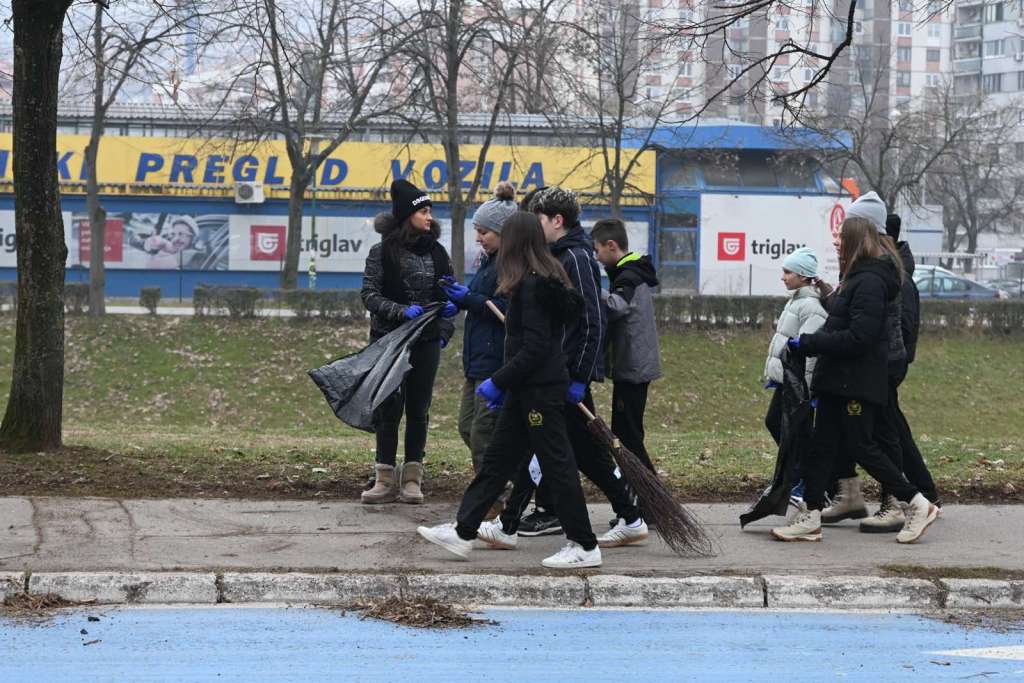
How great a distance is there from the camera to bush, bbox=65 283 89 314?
84.1 feet

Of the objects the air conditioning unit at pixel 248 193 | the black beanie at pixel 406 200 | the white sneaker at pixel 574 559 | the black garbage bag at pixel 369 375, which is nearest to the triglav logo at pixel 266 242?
the air conditioning unit at pixel 248 193

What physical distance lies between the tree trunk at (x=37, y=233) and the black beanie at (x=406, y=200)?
2784 millimetres

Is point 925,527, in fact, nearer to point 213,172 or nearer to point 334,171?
point 334,171

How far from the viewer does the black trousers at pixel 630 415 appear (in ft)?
25.3

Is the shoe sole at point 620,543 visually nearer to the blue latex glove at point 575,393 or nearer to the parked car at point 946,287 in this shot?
the blue latex glove at point 575,393

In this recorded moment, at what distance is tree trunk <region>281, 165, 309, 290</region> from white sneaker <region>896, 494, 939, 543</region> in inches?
901

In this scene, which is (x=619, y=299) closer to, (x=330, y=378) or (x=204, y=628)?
(x=330, y=378)

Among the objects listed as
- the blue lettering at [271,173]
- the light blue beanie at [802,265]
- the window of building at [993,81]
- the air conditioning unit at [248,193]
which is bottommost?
the light blue beanie at [802,265]

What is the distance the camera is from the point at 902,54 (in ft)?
387

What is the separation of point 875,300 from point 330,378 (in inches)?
125

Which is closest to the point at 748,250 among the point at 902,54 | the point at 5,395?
the point at 5,395

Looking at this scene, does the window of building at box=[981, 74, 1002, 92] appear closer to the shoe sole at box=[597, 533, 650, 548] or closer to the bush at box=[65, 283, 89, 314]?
the bush at box=[65, 283, 89, 314]

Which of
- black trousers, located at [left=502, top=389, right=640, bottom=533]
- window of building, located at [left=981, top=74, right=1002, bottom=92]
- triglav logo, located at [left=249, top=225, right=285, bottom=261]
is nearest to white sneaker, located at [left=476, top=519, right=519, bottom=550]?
black trousers, located at [left=502, top=389, right=640, bottom=533]

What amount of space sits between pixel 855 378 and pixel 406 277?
2.74 meters
